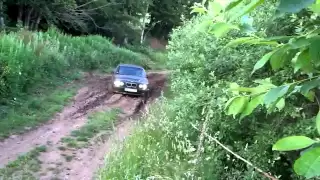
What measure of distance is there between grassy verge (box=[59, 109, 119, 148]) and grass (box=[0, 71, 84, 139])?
120 cm

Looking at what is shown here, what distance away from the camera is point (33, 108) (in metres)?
12.9

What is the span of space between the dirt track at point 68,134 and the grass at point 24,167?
0.40 ft

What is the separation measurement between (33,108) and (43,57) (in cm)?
519

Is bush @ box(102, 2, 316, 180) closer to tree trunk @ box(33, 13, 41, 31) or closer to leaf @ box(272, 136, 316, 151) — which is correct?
leaf @ box(272, 136, 316, 151)

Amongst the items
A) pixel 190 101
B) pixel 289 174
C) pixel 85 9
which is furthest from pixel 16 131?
pixel 85 9

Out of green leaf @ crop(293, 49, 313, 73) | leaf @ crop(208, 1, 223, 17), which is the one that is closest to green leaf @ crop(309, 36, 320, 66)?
green leaf @ crop(293, 49, 313, 73)

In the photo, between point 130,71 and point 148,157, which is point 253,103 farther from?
point 130,71

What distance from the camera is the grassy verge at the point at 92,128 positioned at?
1026 centimetres

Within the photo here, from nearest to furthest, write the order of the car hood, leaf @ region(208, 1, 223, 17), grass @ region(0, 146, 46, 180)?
leaf @ region(208, 1, 223, 17) < grass @ region(0, 146, 46, 180) < the car hood

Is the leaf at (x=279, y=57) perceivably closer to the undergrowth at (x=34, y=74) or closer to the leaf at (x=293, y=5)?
the leaf at (x=293, y=5)

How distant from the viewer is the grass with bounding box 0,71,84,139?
10914mm

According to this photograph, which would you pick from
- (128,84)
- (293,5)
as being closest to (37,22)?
(128,84)

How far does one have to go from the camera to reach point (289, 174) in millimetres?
5023

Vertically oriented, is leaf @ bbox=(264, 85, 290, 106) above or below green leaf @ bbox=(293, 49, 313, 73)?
below
